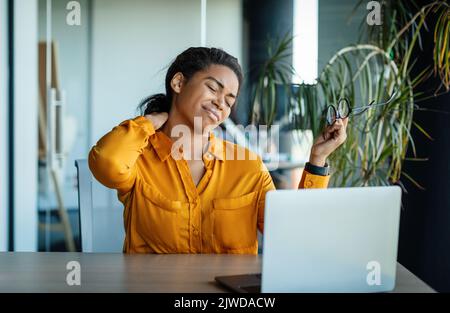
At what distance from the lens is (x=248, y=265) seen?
1846 mm

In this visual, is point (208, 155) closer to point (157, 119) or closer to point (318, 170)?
point (157, 119)

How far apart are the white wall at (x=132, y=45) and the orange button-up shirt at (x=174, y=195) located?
2102 millimetres

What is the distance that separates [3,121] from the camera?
12.7 ft

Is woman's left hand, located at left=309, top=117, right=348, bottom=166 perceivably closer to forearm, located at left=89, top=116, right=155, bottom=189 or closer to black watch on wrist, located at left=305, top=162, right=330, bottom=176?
black watch on wrist, located at left=305, top=162, right=330, bottom=176

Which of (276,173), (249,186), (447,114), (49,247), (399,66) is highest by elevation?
(399,66)

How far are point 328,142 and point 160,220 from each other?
60 cm

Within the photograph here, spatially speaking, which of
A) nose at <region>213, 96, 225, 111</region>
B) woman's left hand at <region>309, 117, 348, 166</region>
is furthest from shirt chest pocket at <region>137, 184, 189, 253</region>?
woman's left hand at <region>309, 117, 348, 166</region>

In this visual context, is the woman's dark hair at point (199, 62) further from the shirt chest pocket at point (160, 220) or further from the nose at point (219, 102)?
the shirt chest pocket at point (160, 220)

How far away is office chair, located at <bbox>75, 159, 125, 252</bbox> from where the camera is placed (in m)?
Answer: 2.27

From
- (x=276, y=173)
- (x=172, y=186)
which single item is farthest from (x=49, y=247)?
(x=172, y=186)

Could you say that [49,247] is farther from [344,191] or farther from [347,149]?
[344,191]

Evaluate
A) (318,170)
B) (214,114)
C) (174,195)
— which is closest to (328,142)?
(318,170)

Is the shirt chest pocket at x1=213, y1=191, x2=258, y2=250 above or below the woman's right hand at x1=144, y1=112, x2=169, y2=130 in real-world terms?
below

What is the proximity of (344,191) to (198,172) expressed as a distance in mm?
842
